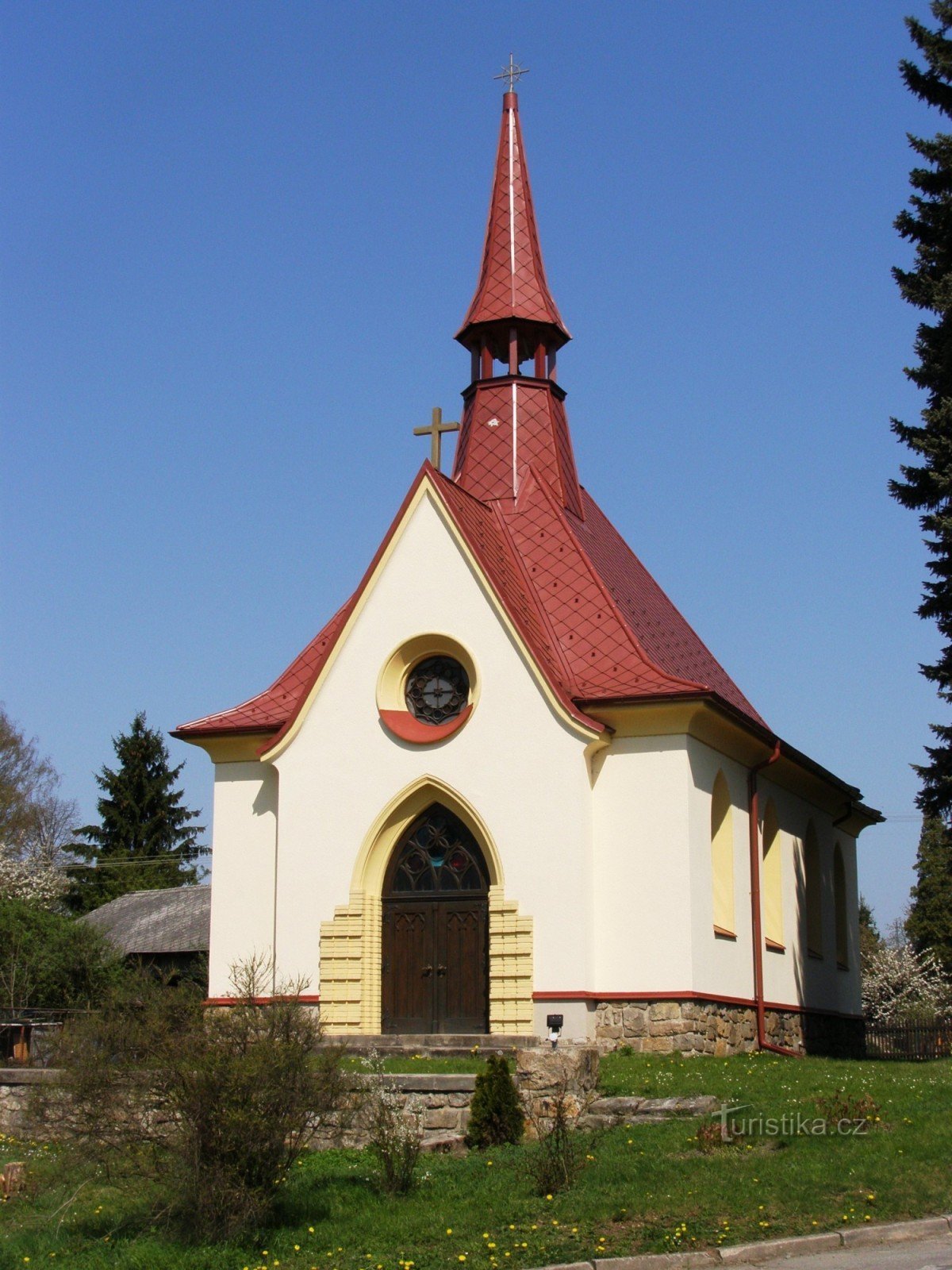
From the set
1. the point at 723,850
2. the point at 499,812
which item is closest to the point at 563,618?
the point at 499,812

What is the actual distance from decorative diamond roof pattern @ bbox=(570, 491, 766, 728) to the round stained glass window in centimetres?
270

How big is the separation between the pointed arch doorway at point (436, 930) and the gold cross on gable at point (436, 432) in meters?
5.54

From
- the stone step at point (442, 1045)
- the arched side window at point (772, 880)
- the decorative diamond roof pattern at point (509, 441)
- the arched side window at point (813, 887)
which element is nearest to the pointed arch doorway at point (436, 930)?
the stone step at point (442, 1045)

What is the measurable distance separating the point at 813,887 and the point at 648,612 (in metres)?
6.49

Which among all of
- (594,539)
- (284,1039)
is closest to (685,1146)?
(284,1039)

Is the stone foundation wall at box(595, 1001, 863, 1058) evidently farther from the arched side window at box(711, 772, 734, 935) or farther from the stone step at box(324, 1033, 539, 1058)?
the arched side window at box(711, 772, 734, 935)

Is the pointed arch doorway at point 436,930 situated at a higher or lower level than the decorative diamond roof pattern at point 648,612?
lower

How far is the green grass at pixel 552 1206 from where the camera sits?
35.6ft

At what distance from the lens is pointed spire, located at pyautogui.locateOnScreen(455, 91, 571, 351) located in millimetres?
27531

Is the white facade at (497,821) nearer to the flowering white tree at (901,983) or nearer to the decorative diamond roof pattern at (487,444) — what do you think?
the decorative diamond roof pattern at (487,444)

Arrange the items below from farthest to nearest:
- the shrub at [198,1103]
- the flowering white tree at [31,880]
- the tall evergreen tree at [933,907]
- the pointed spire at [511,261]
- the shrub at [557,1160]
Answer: the tall evergreen tree at [933,907], the flowering white tree at [31,880], the pointed spire at [511,261], the shrub at [557,1160], the shrub at [198,1103]

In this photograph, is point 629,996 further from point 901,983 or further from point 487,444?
point 901,983

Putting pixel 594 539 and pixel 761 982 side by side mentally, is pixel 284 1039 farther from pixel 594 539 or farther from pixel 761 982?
pixel 594 539

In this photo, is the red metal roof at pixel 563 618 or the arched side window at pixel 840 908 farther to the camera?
the arched side window at pixel 840 908
